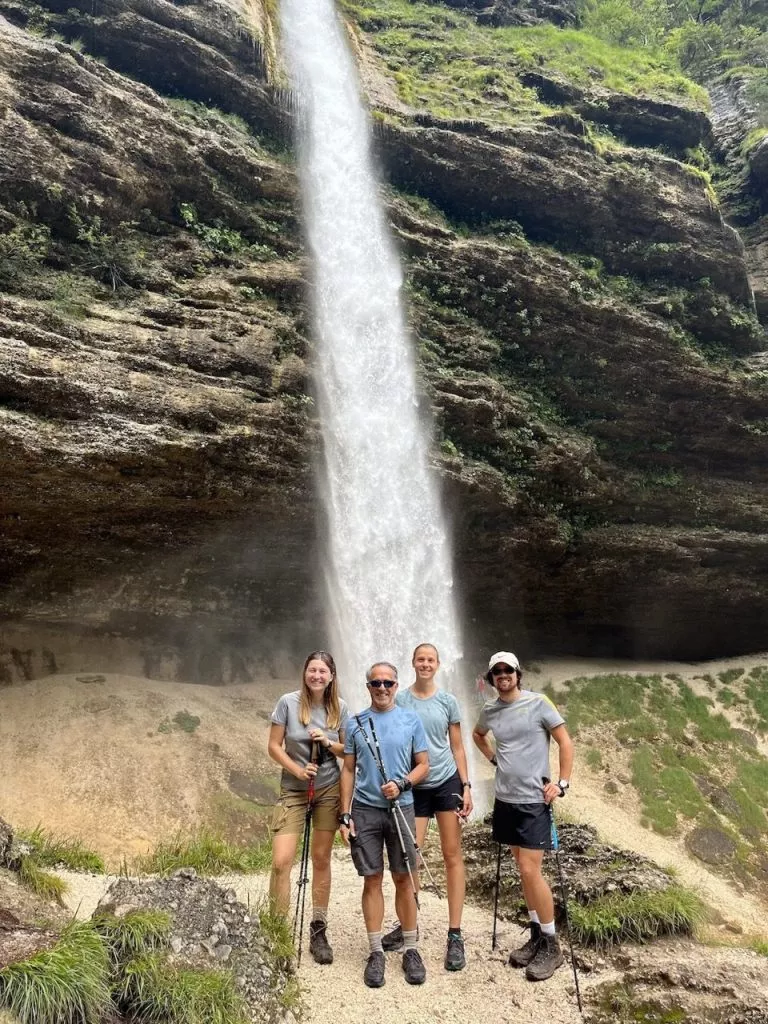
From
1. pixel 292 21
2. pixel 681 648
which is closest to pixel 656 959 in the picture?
pixel 681 648

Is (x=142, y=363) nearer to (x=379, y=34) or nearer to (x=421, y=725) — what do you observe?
(x=421, y=725)

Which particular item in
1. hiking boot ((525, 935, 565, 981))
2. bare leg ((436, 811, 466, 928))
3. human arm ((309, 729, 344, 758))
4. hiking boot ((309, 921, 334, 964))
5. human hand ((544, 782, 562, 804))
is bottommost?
hiking boot ((309, 921, 334, 964))

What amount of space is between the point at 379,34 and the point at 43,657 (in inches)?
820

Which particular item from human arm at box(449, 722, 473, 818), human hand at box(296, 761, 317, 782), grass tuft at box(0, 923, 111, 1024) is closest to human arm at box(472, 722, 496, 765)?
human arm at box(449, 722, 473, 818)

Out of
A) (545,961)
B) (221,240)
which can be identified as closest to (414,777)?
(545,961)

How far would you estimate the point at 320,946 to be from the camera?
184 inches

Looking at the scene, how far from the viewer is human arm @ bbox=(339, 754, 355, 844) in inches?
177

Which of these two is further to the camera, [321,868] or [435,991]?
[321,868]

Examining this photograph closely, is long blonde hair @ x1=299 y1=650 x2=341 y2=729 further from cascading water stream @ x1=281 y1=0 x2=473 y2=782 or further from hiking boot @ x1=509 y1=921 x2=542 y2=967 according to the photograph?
cascading water stream @ x1=281 y1=0 x2=473 y2=782

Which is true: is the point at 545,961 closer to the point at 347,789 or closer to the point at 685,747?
the point at 347,789

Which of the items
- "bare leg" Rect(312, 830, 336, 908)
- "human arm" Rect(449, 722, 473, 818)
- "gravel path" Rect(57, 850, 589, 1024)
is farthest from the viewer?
"human arm" Rect(449, 722, 473, 818)

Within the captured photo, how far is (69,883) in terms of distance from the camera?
653 centimetres

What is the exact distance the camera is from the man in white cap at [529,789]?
185 inches

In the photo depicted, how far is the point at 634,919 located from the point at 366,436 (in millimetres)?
11005
